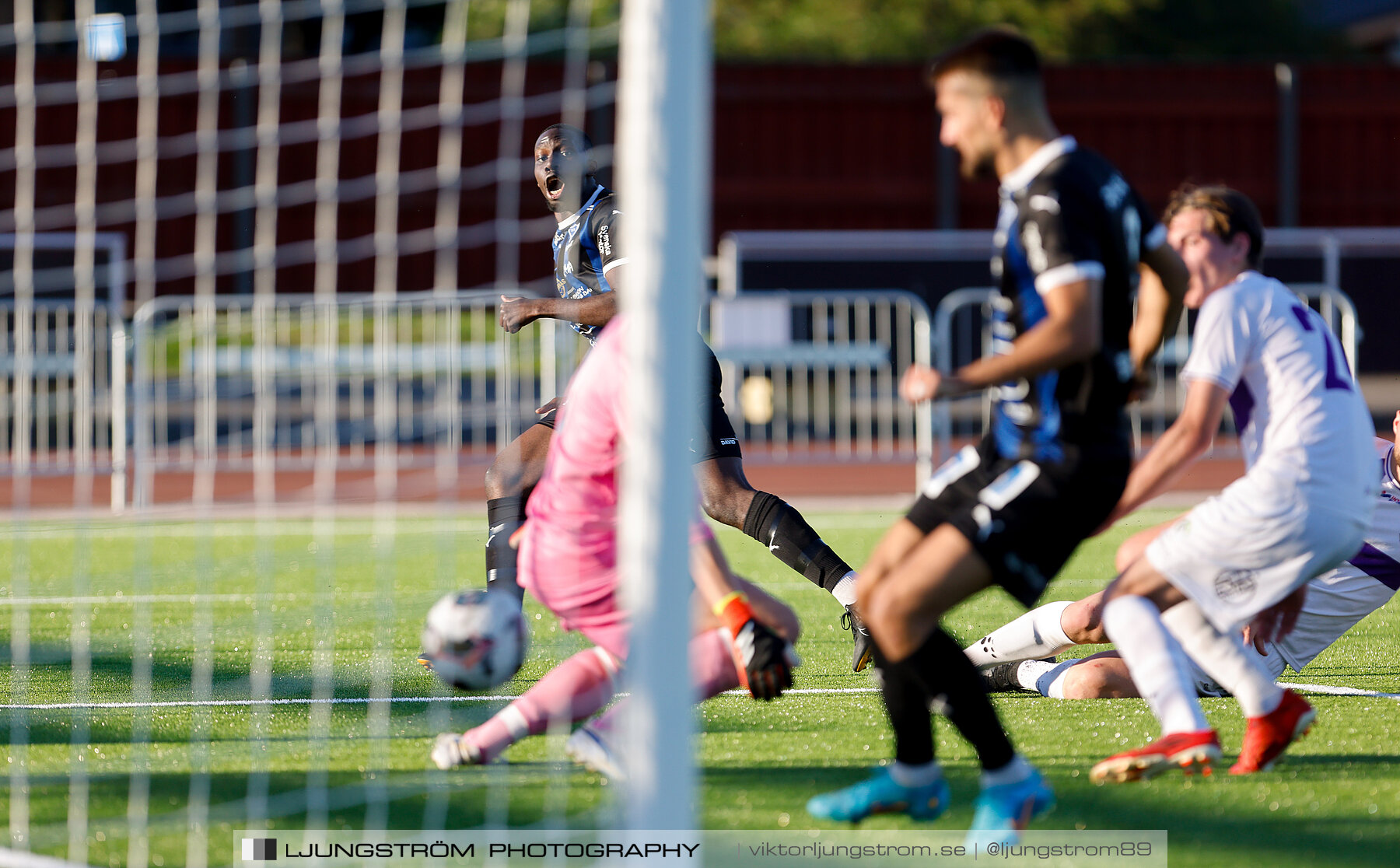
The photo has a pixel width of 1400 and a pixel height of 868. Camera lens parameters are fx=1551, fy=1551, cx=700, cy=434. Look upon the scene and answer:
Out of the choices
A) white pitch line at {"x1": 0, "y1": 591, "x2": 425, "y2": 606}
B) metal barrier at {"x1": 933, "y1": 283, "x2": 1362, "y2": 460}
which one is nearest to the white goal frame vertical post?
white pitch line at {"x1": 0, "y1": 591, "x2": 425, "y2": 606}

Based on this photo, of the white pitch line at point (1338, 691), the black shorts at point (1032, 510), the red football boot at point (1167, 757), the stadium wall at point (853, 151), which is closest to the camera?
the black shorts at point (1032, 510)

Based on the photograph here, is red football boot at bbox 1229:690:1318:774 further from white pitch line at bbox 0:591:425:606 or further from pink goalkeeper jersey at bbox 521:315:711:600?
white pitch line at bbox 0:591:425:606

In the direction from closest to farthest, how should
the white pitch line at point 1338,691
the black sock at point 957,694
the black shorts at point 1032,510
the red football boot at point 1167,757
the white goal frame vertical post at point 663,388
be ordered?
1. the white goal frame vertical post at point 663,388
2. the black shorts at point 1032,510
3. the black sock at point 957,694
4. the red football boot at point 1167,757
5. the white pitch line at point 1338,691

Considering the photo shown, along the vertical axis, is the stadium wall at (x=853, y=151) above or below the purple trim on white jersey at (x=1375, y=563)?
above

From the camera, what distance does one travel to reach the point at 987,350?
15039 mm

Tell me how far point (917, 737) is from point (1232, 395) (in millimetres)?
1297

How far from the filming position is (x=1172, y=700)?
12.4 feet

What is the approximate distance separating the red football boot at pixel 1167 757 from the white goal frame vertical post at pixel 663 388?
59.9 inches

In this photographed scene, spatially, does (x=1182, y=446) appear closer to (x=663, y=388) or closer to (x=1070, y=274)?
(x=1070, y=274)

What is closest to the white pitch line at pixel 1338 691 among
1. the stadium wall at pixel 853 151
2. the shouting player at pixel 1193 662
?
the shouting player at pixel 1193 662

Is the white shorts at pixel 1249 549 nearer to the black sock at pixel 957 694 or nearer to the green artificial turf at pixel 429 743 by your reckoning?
the green artificial turf at pixel 429 743

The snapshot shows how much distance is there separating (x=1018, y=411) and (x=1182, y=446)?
648mm

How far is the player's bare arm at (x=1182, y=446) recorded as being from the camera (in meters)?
3.83

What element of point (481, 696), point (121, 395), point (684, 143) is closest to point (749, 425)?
point (121, 395)
